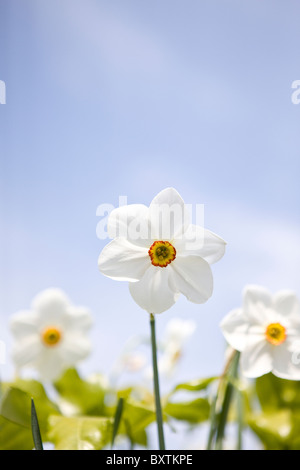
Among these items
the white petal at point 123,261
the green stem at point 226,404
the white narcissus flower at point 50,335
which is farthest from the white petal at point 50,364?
the white petal at point 123,261

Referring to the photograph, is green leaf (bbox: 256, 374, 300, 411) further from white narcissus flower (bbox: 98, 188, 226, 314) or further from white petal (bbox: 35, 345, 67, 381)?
white narcissus flower (bbox: 98, 188, 226, 314)

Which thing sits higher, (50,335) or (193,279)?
(193,279)

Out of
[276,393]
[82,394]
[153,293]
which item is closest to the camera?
[153,293]

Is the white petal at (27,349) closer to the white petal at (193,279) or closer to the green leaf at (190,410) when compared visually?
the green leaf at (190,410)

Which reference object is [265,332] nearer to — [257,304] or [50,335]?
[257,304]

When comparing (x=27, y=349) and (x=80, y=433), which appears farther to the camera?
(x=27, y=349)

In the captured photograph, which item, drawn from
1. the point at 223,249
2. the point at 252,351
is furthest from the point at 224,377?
the point at 223,249

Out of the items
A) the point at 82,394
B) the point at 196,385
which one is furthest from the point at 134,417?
the point at 82,394

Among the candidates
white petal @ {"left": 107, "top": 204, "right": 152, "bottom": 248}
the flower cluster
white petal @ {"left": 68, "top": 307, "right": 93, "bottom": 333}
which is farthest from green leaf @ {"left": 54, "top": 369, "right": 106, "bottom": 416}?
white petal @ {"left": 107, "top": 204, "right": 152, "bottom": 248}
